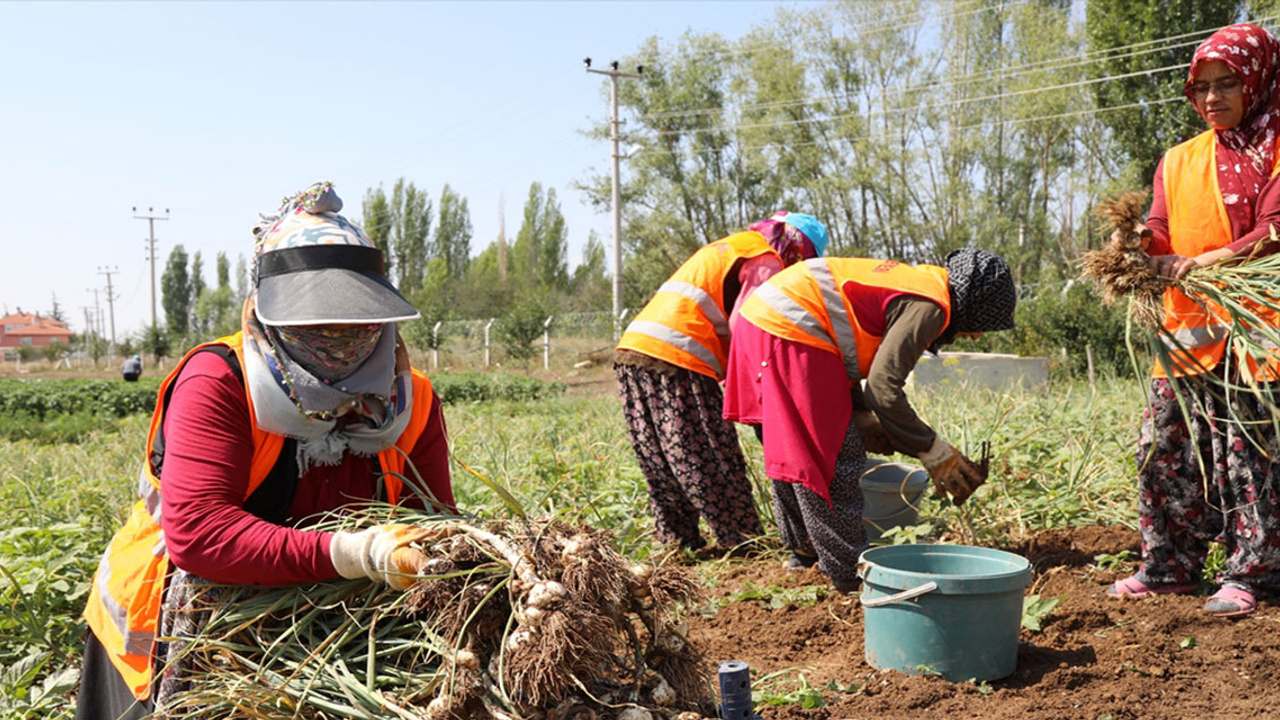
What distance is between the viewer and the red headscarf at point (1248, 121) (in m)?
2.83

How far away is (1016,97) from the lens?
25.1 m

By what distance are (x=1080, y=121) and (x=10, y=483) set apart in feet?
81.0

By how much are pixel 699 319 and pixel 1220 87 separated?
2026 mm

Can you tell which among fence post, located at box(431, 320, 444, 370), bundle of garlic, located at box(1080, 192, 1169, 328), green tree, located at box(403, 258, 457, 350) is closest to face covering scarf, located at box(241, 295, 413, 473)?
bundle of garlic, located at box(1080, 192, 1169, 328)

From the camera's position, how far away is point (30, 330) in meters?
86.9

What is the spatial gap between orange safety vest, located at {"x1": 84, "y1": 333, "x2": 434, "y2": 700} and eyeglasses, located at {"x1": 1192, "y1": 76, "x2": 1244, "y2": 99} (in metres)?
2.46

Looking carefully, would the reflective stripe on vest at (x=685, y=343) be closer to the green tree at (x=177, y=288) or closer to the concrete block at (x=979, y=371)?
the concrete block at (x=979, y=371)

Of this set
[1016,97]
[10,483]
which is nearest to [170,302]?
[1016,97]

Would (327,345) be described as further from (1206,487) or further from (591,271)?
(591,271)

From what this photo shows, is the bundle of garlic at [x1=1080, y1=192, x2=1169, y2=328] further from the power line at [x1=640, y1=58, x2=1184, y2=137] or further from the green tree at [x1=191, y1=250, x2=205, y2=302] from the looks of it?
the green tree at [x1=191, y1=250, x2=205, y2=302]

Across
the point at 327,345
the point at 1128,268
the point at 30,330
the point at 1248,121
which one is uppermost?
the point at 1248,121

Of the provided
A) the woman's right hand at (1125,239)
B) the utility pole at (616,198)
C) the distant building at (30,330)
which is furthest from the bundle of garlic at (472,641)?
the distant building at (30,330)

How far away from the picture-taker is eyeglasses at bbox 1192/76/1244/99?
2.87 m

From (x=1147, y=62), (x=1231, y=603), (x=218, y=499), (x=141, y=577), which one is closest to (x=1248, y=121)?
(x=1231, y=603)
